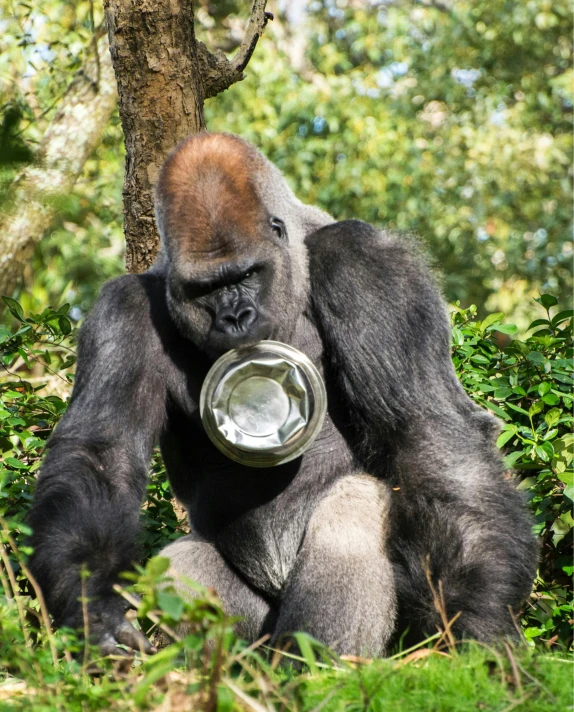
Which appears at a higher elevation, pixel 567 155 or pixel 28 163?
pixel 28 163

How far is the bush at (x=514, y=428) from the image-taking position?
391 cm

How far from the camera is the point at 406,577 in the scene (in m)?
3.35

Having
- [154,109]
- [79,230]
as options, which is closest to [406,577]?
[154,109]

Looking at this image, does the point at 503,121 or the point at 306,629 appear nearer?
the point at 306,629

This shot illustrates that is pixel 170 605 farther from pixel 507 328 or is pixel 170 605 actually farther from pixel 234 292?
Result: pixel 507 328

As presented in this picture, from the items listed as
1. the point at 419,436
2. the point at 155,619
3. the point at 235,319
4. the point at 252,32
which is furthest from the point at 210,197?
the point at 252,32

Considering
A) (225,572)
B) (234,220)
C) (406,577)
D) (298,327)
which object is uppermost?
(234,220)

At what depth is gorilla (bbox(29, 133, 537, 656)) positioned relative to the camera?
3.23 m

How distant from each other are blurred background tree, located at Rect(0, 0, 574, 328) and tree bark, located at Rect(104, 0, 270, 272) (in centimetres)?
639

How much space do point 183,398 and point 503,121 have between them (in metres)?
11.1

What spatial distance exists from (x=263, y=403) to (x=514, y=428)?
1.19 m

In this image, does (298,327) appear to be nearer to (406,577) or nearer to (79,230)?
(406,577)

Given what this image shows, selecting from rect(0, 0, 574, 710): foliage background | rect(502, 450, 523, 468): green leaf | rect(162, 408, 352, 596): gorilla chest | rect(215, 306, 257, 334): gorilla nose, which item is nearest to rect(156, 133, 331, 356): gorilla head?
rect(215, 306, 257, 334): gorilla nose

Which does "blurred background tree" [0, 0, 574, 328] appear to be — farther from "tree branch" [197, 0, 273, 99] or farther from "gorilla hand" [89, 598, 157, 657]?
"gorilla hand" [89, 598, 157, 657]
